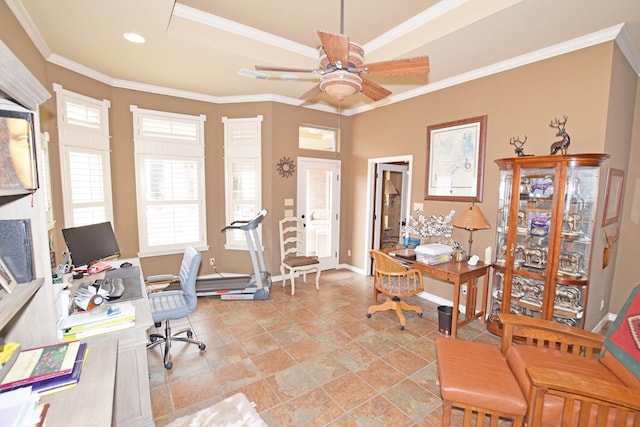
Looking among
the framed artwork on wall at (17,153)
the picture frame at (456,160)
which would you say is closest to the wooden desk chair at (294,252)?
the picture frame at (456,160)

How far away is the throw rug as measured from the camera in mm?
1918

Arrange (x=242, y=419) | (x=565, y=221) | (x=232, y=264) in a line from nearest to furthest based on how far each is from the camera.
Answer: (x=242, y=419) → (x=565, y=221) → (x=232, y=264)

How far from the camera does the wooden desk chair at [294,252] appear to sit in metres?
4.34

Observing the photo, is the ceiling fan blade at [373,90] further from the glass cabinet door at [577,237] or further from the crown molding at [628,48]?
the crown molding at [628,48]

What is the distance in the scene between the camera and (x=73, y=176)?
3.33m

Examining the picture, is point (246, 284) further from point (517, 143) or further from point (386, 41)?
point (517, 143)

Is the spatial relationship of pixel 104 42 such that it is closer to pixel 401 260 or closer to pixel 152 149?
pixel 152 149

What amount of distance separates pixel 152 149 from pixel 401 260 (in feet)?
12.4

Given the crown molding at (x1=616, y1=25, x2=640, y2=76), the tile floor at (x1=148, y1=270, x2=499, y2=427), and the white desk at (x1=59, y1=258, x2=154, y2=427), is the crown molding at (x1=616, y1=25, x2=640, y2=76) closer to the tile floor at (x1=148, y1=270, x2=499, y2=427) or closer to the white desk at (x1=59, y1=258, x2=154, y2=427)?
the tile floor at (x1=148, y1=270, x2=499, y2=427)

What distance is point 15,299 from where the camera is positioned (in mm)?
1114

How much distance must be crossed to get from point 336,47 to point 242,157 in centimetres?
317

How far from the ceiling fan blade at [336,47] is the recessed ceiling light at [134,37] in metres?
2.13

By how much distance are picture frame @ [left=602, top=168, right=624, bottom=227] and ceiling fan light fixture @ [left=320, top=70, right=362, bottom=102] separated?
271 centimetres

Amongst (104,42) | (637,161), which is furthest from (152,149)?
(637,161)
